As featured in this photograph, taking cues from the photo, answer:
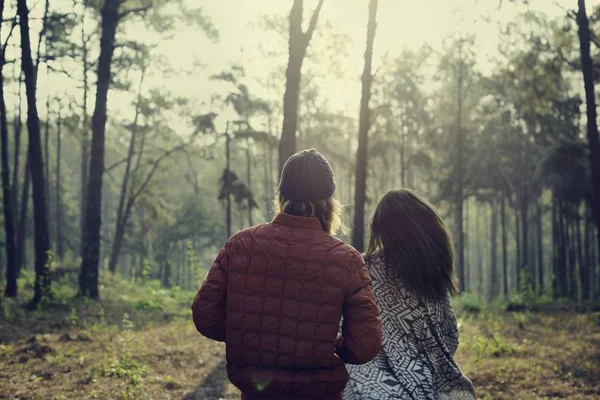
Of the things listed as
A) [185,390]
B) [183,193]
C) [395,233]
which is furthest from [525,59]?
[183,193]

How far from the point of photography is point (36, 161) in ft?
45.4

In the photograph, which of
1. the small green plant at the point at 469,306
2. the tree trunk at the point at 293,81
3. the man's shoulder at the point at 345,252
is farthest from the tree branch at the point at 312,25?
the small green plant at the point at 469,306

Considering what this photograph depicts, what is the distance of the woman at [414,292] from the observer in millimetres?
3613

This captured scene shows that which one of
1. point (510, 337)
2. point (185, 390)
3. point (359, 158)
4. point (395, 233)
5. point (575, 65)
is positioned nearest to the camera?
point (395, 233)

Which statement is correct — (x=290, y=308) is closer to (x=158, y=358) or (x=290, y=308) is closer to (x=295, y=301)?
(x=295, y=301)

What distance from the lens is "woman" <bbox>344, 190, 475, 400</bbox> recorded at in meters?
3.61

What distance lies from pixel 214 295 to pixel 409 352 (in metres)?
1.38

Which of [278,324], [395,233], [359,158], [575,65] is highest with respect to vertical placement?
[575,65]

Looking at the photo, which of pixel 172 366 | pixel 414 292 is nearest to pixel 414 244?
Result: pixel 414 292

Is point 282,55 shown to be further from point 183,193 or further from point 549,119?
point 183,193

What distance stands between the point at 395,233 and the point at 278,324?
119 cm

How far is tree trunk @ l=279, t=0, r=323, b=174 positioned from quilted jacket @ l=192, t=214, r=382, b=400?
8923mm

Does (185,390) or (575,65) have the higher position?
(575,65)

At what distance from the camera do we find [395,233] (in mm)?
3709
